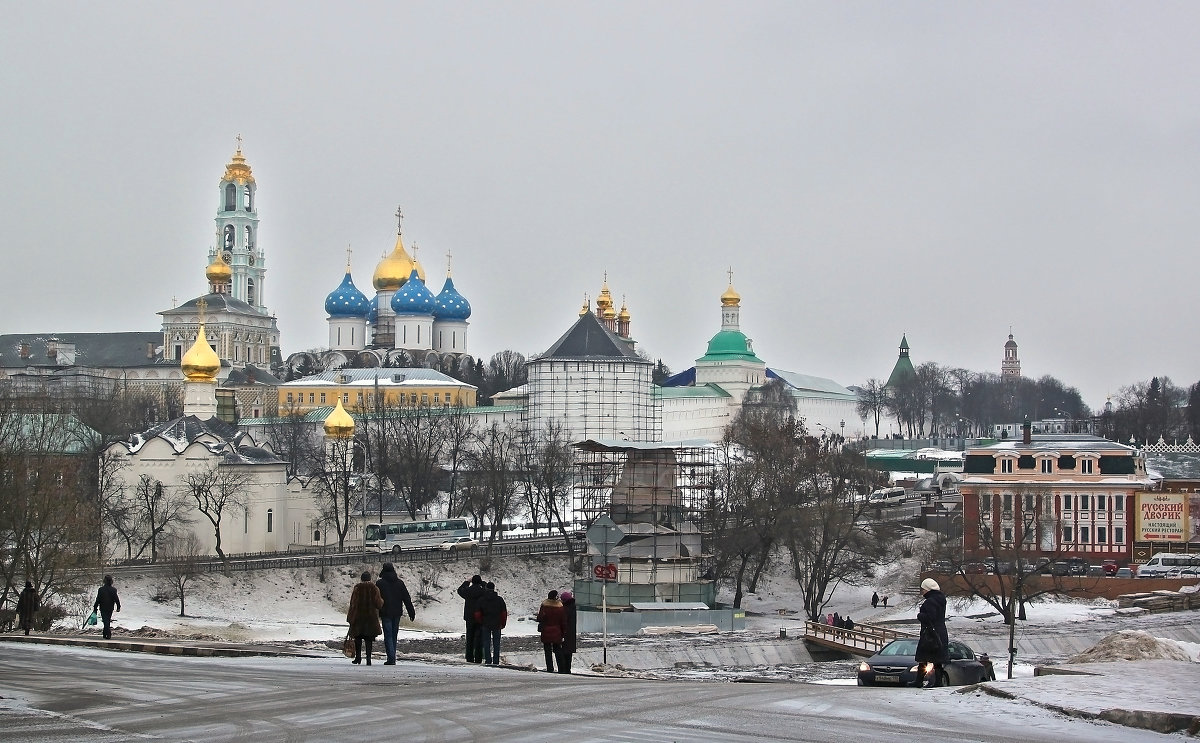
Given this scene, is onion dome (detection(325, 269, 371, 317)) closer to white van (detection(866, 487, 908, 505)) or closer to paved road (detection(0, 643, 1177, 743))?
white van (detection(866, 487, 908, 505))

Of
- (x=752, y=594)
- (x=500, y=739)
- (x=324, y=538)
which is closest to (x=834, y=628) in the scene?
(x=752, y=594)

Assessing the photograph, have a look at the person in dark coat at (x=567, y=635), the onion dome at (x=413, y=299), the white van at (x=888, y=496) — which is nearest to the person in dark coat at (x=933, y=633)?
the person in dark coat at (x=567, y=635)

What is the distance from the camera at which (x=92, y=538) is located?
36281 mm

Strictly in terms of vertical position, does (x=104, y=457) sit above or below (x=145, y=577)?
above

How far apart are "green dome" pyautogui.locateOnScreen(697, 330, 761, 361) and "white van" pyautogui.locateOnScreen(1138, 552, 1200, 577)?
2518 inches

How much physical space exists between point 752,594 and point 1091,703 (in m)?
40.3

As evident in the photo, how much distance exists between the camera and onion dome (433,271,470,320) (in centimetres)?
11638

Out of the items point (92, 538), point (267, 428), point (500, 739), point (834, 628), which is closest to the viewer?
point (500, 739)

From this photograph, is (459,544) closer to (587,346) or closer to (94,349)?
(587,346)

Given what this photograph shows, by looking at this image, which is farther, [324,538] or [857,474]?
[857,474]

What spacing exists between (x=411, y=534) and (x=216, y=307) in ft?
210

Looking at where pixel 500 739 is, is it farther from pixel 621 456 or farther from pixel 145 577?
pixel 621 456

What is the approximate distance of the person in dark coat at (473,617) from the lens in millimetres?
17391

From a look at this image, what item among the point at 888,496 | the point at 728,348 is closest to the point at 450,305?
the point at 728,348
